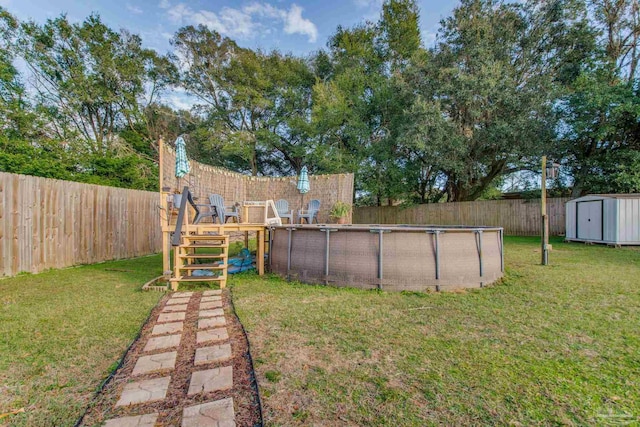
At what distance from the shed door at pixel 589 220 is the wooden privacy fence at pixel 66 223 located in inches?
498

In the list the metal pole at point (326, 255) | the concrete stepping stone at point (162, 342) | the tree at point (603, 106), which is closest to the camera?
the concrete stepping stone at point (162, 342)

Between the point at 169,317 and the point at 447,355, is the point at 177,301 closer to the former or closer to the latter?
the point at 169,317

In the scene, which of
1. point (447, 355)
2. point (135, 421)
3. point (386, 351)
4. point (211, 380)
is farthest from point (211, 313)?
point (447, 355)

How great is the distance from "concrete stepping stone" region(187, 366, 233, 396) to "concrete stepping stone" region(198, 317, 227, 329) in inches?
33.2

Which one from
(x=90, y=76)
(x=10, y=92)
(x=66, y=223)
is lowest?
(x=66, y=223)

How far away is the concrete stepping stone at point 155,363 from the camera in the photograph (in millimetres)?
1949

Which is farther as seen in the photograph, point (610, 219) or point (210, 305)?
point (610, 219)

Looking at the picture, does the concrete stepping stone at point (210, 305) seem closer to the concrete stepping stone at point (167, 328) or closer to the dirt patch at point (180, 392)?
the concrete stepping stone at point (167, 328)

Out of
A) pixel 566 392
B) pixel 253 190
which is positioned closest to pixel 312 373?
pixel 566 392

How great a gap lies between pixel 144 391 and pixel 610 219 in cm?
1119

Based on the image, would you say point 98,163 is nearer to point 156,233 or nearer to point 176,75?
point 156,233

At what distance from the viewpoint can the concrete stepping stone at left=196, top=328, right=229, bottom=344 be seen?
2.44 metres

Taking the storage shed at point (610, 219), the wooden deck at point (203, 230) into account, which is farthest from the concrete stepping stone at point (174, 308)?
the storage shed at point (610, 219)

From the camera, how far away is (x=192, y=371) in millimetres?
1935
